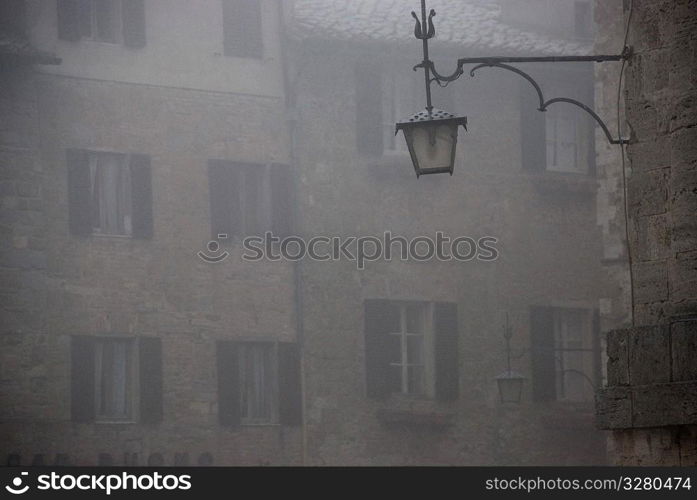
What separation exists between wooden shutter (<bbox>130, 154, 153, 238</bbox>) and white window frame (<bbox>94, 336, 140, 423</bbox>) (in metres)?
1.48

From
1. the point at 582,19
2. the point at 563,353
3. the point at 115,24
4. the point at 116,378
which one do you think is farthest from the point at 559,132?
the point at 116,378

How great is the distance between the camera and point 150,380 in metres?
21.3

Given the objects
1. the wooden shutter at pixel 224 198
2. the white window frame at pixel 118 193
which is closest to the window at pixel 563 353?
the wooden shutter at pixel 224 198

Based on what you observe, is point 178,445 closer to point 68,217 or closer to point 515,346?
point 68,217

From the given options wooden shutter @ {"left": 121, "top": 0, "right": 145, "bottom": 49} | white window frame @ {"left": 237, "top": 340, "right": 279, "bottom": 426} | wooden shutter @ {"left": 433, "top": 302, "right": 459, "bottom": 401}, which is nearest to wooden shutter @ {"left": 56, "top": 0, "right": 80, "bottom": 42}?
wooden shutter @ {"left": 121, "top": 0, "right": 145, "bottom": 49}

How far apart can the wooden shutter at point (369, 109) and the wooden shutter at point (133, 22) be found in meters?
3.23

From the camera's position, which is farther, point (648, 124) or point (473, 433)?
point (473, 433)

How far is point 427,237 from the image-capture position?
928 inches

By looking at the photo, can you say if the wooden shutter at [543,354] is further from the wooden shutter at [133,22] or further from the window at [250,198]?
the wooden shutter at [133,22]

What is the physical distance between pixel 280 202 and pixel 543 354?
175 inches

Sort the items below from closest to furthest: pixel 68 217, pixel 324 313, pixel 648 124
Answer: pixel 648 124
pixel 68 217
pixel 324 313

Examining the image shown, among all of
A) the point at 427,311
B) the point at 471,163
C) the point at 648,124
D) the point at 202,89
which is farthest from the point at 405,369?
the point at 648,124

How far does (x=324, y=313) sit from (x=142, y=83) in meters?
4.04

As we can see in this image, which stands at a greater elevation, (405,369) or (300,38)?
(300,38)
